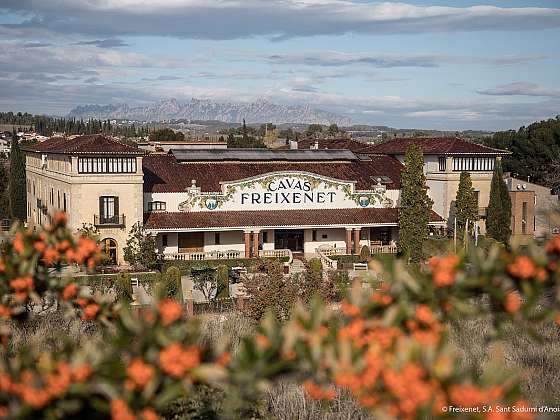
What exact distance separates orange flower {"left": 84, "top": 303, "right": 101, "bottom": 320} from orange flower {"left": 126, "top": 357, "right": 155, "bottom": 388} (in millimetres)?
2316

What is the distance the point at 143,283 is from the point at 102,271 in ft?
10.7

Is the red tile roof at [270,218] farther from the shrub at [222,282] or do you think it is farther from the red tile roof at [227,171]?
the shrub at [222,282]

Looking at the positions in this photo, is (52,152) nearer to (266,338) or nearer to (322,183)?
(322,183)

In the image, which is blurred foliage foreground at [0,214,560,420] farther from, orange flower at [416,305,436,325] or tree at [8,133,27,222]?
tree at [8,133,27,222]

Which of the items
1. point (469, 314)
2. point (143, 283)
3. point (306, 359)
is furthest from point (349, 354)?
point (143, 283)

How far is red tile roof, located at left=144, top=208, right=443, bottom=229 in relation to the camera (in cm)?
4041

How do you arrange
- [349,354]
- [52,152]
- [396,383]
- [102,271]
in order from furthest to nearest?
[52,152] < [102,271] < [349,354] < [396,383]

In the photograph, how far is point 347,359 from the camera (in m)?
4.90

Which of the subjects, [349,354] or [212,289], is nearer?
[349,354]

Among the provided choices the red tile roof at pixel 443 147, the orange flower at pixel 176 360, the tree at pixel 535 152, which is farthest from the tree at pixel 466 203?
the orange flower at pixel 176 360

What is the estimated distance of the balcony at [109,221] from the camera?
126 ft

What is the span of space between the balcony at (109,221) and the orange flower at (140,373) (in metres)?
34.3

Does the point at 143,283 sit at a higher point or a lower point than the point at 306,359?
lower

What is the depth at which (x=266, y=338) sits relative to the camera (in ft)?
16.9
